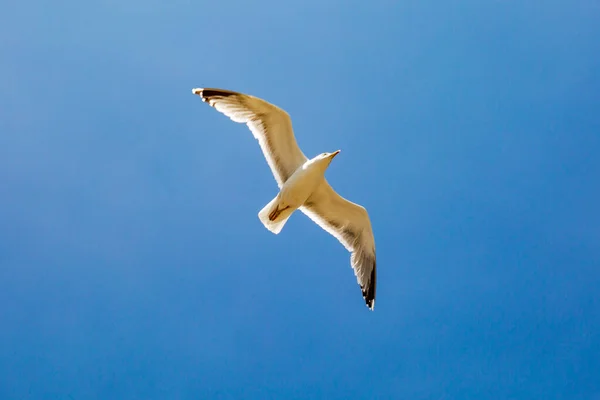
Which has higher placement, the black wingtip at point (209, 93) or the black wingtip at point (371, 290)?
the black wingtip at point (371, 290)

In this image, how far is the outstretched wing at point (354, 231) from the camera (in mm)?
8656

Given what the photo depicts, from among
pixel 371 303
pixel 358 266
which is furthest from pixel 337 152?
pixel 371 303

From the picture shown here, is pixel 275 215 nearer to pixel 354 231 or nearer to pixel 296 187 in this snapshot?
pixel 296 187

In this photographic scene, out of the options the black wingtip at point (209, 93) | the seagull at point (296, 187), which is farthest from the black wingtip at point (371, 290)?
the black wingtip at point (209, 93)

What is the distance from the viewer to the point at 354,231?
8.83 m

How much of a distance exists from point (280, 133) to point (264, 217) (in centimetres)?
119

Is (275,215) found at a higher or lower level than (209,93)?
lower

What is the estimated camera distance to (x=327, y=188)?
8328 millimetres

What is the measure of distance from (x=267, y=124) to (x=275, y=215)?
4.12ft

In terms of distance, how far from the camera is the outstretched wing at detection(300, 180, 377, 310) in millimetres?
8656

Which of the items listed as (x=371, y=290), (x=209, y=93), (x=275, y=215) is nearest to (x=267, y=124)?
(x=209, y=93)

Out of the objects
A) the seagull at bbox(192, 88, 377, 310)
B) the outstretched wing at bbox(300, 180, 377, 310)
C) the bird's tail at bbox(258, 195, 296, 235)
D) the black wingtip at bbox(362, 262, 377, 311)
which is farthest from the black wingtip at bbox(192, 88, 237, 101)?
the black wingtip at bbox(362, 262, 377, 311)

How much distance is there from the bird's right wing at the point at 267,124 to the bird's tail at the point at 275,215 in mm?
435

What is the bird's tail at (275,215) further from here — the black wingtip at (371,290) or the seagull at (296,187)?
the black wingtip at (371,290)
